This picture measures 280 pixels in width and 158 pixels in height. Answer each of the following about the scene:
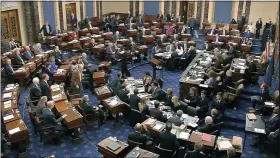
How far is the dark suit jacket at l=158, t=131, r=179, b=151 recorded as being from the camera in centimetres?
690

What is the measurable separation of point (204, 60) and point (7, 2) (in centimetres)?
1051

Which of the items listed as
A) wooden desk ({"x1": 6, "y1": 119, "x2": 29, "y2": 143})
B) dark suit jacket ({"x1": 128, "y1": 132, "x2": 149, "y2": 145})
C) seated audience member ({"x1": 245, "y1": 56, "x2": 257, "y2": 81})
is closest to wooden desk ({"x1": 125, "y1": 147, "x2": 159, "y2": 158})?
dark suit jacket ({"x1": 128, "y1": 132, "x2": 149, "y2": 145})

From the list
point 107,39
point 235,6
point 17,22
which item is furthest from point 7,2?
point 235,6

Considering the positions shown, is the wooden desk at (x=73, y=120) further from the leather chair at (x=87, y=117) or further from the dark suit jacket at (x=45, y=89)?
the dark suit jacket at (x=45, y=89)

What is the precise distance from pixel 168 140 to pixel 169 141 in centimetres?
3

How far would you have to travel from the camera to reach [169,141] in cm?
691

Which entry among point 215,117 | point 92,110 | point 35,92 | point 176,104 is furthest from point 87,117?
point 215,117

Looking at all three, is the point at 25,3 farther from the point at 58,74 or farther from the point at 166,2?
the point at 166,2

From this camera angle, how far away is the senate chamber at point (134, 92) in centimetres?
772

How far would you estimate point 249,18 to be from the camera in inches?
841

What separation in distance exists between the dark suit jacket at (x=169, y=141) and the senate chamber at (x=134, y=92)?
2 cm

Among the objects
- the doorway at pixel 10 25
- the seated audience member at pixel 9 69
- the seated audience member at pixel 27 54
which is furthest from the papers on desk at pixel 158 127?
the doorway at pixel 10 25

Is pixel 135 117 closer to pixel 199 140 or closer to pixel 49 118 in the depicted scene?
pixel 199 140

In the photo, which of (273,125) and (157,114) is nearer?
(273,125)
